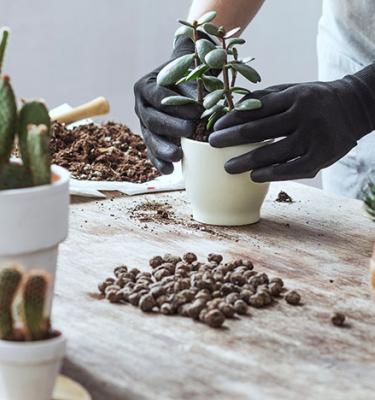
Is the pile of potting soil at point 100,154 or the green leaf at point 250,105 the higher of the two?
the green leaf at point 250,105

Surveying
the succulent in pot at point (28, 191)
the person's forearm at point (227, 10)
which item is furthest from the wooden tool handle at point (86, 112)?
the succulent in pot at point (28, 191)

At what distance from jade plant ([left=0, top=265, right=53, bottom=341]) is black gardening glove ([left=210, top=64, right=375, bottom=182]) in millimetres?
731

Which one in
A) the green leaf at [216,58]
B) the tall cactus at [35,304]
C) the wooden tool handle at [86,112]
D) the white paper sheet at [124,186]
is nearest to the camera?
the tall cactus at [35,304]

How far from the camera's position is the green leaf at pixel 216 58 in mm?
1585

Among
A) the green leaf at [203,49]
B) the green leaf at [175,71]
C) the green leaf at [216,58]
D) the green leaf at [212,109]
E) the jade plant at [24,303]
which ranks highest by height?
the green leaf at [203,49]

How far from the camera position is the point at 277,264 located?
148 centimetres

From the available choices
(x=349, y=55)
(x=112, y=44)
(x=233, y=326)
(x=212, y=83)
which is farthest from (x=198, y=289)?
(x=112, y=44)

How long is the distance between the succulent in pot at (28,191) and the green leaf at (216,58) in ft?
2.03

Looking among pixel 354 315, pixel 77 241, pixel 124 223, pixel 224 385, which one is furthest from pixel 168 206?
pixel 224 385

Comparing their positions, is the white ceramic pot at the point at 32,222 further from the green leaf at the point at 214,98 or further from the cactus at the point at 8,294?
the green leaf at the point at 214,98

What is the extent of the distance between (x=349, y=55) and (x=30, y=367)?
155 cm

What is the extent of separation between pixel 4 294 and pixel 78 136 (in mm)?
1196

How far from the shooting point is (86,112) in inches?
86.4

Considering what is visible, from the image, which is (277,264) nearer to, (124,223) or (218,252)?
(218,252)
